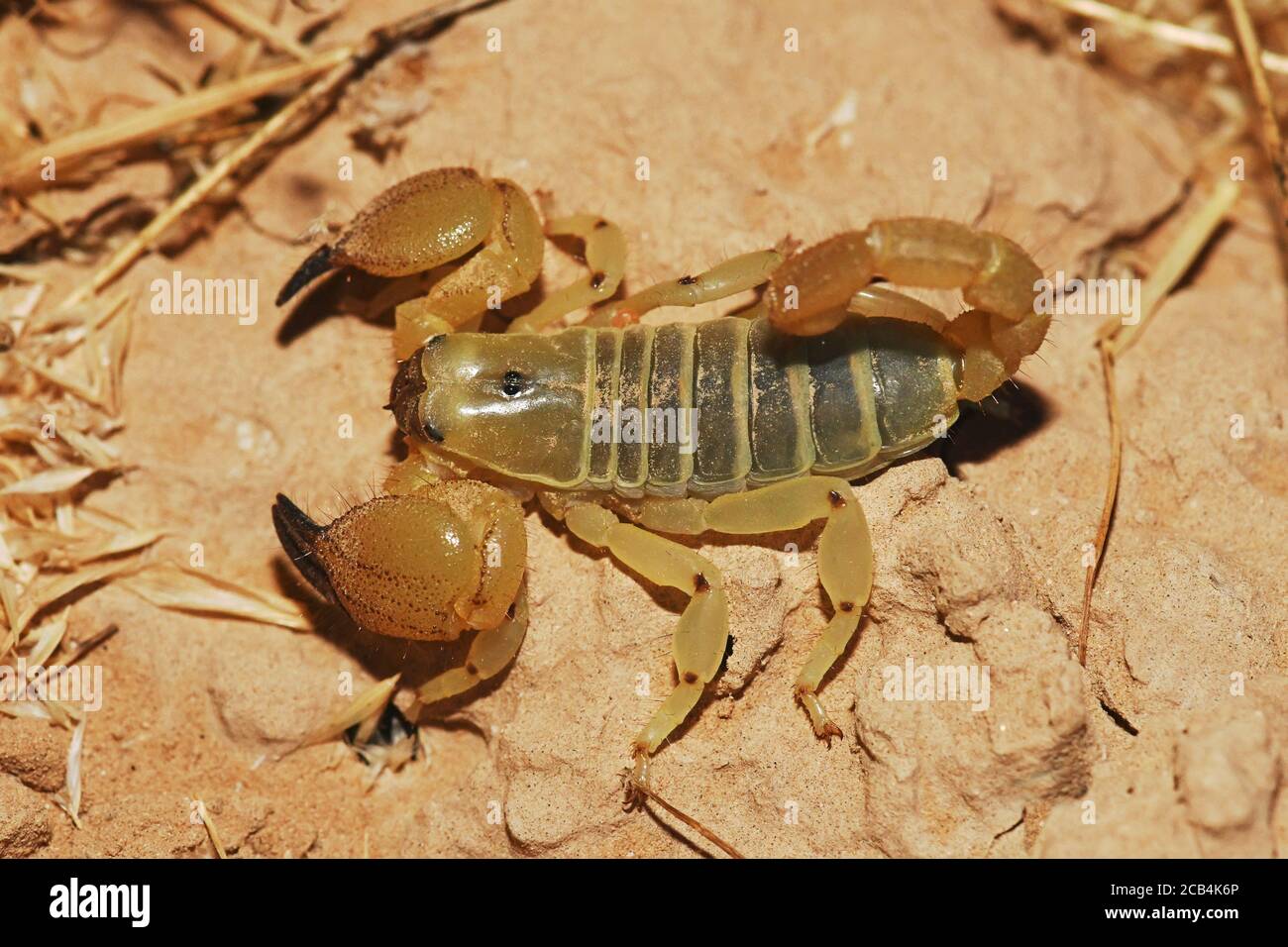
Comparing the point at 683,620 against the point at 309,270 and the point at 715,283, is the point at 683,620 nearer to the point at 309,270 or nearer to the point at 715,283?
the point at 715,283

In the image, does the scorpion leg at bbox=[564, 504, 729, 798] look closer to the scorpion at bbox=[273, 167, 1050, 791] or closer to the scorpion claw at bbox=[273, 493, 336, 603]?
the scorpion at bbox=[273, 167, 1050, 791]

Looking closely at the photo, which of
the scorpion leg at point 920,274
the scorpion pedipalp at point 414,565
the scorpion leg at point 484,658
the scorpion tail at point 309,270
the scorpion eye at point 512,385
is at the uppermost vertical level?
the scorpion leg at point 920,274

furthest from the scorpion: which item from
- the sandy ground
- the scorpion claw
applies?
the sandy ground

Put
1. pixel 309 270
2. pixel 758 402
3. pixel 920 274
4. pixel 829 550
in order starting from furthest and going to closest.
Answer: pixel 309 270
pixel 758 402
pixel 829 550
pixel 920 274

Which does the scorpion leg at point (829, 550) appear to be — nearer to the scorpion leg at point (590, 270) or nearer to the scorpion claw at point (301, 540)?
the scorpion leg at point (590, 270)

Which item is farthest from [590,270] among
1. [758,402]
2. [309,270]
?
[309,270]

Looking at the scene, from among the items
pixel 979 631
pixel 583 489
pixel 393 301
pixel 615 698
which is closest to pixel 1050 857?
pixel 979 631

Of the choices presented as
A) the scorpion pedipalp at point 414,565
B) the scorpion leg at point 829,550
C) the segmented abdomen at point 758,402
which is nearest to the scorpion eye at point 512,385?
the segmented abdomen at point 758,402
